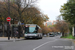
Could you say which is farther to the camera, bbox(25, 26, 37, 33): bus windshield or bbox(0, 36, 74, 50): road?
bbox(25, 26, 37, 33): bus windshield

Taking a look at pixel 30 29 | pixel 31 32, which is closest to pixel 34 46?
pixel 31 32

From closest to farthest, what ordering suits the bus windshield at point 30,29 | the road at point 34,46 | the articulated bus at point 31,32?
the road at point 34,46
the articulated bus at point 31,32
the bus windshield at point 30,29

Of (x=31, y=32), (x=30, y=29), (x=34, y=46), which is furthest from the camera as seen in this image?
(x=30, y=29)

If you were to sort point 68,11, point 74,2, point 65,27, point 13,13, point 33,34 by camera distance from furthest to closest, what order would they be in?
point 65,27, point 13,13, point 33,34, point 68,11, point 74,2

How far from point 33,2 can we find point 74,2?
12345 mm

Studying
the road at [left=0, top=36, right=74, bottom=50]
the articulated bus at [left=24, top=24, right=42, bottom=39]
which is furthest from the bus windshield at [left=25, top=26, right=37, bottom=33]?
the road at [left=0, top=36, right=74, bottom=50]

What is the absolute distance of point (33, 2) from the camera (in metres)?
31.9

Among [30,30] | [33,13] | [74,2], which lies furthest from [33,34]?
[74,2]

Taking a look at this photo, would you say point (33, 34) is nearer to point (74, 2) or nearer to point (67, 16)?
point (67, 16)

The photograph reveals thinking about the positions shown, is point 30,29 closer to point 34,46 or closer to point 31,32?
point 31,32

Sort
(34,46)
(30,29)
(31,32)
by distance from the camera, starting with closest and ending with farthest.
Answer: (34,46) < (31,32) < (30,29)

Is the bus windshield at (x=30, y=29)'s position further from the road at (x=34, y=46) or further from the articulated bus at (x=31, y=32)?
the road at (x=34, y=46)

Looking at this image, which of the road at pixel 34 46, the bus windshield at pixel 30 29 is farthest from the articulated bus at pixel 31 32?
the road at pixel 34 46

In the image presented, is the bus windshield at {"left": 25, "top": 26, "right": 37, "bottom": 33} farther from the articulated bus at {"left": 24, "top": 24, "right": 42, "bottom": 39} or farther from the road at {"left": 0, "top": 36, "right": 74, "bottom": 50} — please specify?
the road at {"left": 0, "top": 36, "right": 74, "bottom": 50}
